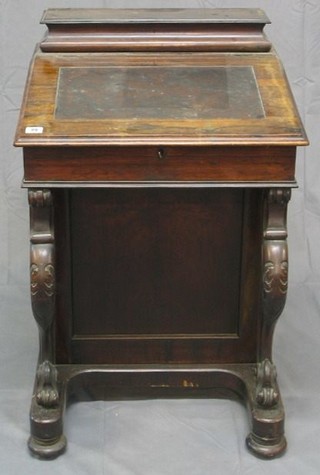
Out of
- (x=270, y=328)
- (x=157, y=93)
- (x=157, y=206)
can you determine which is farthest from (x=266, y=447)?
(x=157, y=93)

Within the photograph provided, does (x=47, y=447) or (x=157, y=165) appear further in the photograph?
(x=47, y=447)

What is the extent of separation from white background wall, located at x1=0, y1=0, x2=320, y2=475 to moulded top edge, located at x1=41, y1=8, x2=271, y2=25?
63 cm

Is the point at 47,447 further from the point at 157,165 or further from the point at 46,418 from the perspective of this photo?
the point at 157,165

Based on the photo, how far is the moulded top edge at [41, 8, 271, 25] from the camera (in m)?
3.31

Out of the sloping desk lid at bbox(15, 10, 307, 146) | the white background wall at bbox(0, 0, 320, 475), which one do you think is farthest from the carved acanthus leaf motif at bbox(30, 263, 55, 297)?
the white background wall at bbox(0, 0, 320, 475)

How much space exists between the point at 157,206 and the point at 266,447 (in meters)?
0.73

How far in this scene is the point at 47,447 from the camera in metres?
3.26

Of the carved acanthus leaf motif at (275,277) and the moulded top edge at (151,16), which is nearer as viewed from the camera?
the carved acanthus leaf motif at (275,277)

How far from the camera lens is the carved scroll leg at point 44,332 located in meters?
3.09

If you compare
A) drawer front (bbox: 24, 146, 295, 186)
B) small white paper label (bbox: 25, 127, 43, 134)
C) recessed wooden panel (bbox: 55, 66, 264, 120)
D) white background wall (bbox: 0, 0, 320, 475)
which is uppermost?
recessed wooden panel (bbox: 55, 66, 264, 120)

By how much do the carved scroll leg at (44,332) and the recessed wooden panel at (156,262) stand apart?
211 mm

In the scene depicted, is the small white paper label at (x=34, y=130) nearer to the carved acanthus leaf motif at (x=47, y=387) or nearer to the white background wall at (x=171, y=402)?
the carved acanthus leaf motif at (x=47, y=387)

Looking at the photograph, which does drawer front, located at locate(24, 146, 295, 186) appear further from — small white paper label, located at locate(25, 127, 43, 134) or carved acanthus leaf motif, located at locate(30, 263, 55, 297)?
carved acanthus leaf motif, located at locate(30, 263, 55, 297)

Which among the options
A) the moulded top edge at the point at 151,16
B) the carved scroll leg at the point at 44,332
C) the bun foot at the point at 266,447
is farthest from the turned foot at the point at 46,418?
the moulded top edge at the point at 151,16
